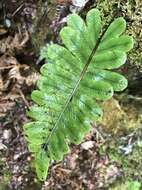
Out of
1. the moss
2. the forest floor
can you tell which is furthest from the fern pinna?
the forest floor

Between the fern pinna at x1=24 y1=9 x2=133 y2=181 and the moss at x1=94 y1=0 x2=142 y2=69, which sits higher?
the moss at x1=94 y1=0 x2=142 y2=69

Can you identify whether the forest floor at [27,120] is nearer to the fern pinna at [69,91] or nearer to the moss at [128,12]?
the moss at [128,12]

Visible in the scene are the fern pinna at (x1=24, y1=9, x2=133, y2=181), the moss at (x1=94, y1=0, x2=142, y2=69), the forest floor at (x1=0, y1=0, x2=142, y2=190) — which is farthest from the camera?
the forest floor at (x1=0, y1=0, x2=142, y2=190)

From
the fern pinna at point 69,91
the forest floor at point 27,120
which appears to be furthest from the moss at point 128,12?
the forest floor at point 27,120

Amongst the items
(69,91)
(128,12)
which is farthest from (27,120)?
(128,12)

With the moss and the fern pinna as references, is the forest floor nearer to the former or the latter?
the moss

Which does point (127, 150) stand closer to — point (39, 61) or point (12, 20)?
point (39, 61)

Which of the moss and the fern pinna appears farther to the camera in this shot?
the moss
